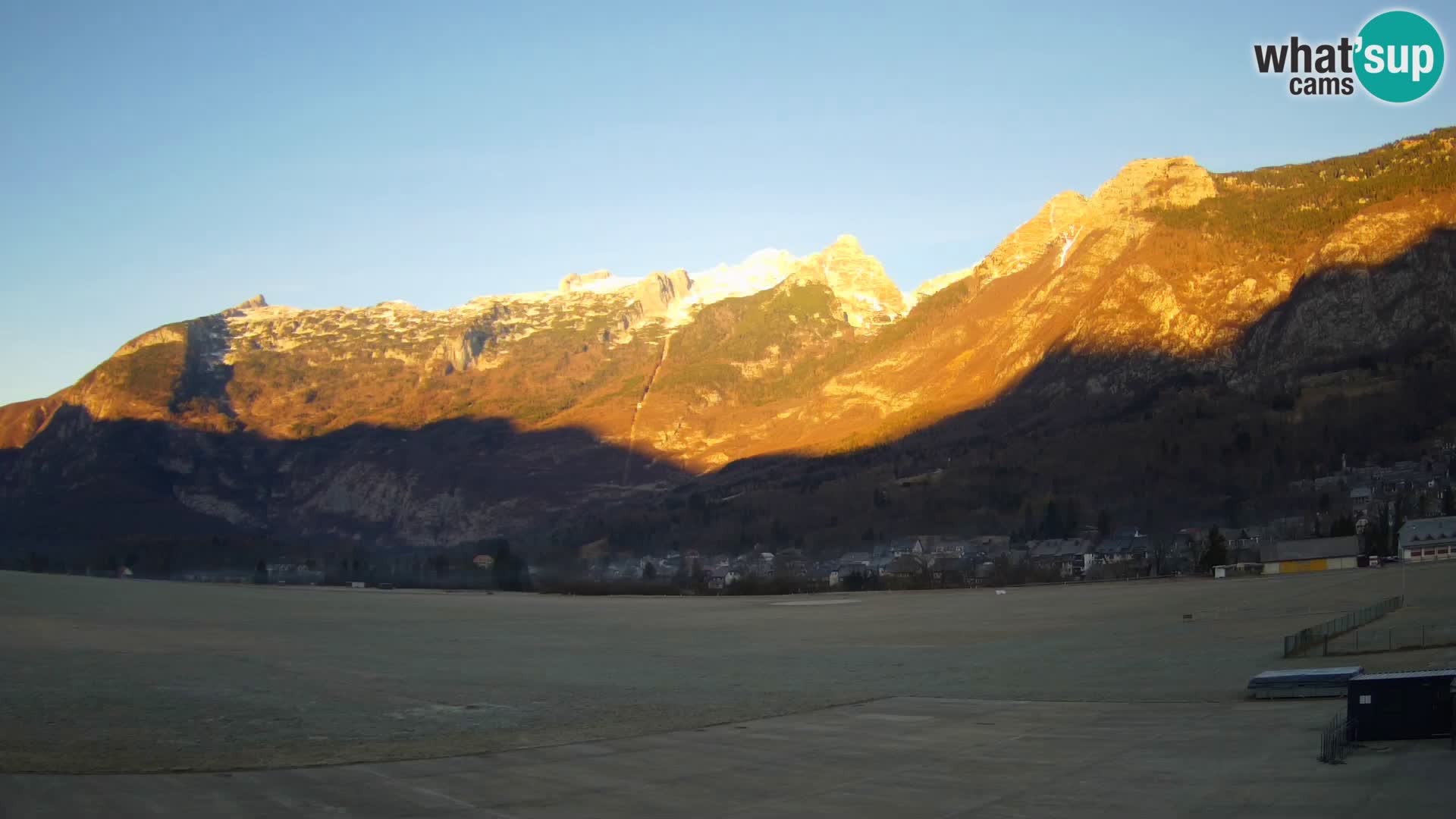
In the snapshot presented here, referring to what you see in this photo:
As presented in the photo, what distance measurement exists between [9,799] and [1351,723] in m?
28.0

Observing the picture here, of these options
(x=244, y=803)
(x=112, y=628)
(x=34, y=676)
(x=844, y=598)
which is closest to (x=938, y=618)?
(x=844, y=598)

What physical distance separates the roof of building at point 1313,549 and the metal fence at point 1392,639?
87.4 meters

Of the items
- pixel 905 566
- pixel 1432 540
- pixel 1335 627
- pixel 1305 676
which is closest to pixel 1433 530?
pixel 1432 540

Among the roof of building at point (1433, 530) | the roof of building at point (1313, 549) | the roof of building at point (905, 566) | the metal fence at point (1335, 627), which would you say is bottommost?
the roof of building at point (905, 566)

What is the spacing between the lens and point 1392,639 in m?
49.4

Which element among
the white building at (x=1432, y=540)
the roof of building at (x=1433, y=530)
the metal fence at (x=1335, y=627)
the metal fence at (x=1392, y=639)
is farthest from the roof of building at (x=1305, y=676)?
the white building at (x=1432, y=540)

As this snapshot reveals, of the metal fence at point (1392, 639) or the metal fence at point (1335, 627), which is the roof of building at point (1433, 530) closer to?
the metal fence at point (1335, 627)

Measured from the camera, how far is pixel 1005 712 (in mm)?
35344

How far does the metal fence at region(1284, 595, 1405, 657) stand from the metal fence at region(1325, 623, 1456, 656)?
21.2 inches

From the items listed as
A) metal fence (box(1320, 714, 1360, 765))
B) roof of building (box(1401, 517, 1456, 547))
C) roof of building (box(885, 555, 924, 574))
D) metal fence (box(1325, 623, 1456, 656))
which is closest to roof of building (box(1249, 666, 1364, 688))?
metal fence (box(1320, 714, 1360, 765))

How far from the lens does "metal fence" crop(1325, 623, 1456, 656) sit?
4581 centimetres

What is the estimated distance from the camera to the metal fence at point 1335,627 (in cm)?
4700

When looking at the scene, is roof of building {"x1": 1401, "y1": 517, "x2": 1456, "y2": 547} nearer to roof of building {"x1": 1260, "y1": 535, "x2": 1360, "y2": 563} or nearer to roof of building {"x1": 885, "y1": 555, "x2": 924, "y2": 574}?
roof of building {"x1": 1260, "y1": 535, "x2": 1360, "y2": 563}

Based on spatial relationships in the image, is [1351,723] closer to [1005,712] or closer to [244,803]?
[1005,712]
